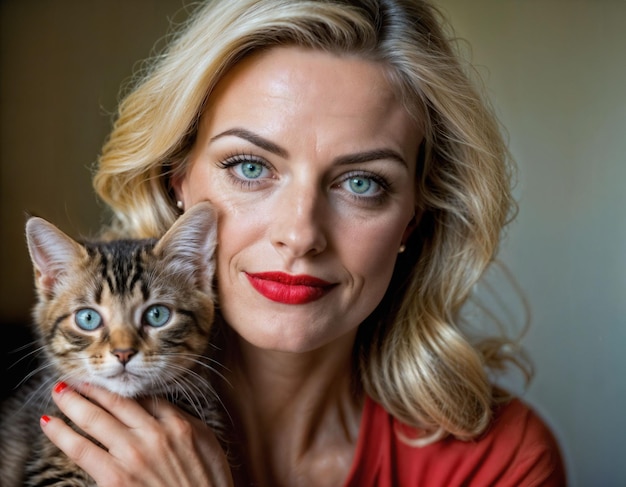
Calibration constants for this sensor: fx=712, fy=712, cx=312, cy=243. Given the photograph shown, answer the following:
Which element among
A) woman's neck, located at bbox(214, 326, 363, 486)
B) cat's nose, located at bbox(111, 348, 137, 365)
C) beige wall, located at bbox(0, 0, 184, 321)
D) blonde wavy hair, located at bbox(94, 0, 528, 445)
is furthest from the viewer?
beige wall, located at bbox(0, 0, 184, 321)

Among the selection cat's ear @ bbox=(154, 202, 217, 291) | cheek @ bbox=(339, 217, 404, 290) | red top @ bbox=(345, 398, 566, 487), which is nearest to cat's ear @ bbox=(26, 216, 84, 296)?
cat's ear @ bbox=(154, 202, 217, 291)

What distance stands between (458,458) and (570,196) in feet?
2.28

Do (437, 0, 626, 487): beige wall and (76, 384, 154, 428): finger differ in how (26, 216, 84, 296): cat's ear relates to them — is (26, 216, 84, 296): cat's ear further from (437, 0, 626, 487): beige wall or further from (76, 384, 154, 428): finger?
(437, 0, 626, 487): beige wall

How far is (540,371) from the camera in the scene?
1908 millimetres

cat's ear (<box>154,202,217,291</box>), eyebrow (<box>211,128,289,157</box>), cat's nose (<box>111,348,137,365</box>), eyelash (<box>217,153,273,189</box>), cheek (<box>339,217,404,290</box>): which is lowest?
cat's nose (<box>111,348,137,365</box>)

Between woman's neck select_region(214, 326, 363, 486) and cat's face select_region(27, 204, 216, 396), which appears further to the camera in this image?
woman's neck select_region(214, 326, 363, 486)

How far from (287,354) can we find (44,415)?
48 cm

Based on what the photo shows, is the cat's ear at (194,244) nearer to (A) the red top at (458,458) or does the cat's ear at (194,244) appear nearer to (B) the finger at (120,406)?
(B) the finger at (120,406)

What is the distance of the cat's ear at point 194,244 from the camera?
132cm

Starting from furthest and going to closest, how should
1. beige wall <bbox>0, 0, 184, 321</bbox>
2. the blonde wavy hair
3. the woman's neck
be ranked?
beige wall <bbox>0, 0, 184, 321</bbox>, the woman's neck, the blonde wavy hair

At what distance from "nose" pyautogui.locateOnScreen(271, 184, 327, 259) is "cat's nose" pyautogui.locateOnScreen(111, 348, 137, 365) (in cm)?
31

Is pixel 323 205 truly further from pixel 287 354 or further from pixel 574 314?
pixel 574 314

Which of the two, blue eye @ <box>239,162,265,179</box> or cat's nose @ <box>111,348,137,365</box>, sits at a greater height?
blue eye @ <box>239,162,265,179</box>

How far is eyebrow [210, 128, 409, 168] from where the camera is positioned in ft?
4.12
